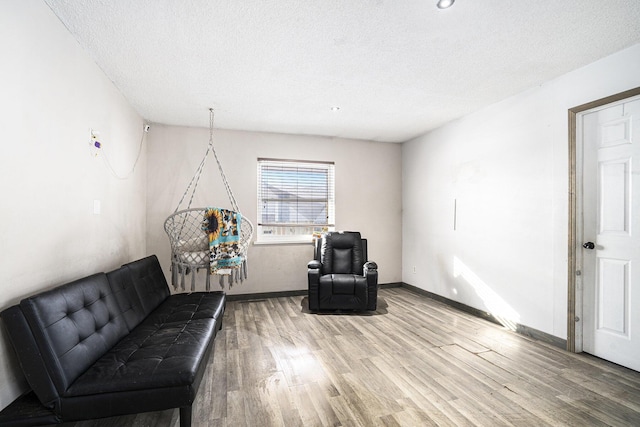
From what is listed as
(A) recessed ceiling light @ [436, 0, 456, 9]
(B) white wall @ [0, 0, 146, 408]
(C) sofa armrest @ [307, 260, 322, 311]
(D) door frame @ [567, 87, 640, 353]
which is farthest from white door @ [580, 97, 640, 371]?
(B) white wall @ [0, 0, 146, 408]

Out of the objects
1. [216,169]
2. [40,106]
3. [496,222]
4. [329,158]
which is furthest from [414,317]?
[40,106]

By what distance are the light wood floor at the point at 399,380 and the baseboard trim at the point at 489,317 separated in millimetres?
109

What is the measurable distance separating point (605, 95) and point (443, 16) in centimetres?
175

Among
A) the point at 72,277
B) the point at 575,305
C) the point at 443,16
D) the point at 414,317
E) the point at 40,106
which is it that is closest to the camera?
the point at 40,106

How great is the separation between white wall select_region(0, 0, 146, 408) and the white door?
4.26m

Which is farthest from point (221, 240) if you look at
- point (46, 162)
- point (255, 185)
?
point (255, 185)

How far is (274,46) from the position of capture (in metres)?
2.36

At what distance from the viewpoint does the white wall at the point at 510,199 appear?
9.32 feet

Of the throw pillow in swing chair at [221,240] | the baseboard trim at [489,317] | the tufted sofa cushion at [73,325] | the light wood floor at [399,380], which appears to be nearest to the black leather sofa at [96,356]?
the tufted sofa cushion at [73,325]

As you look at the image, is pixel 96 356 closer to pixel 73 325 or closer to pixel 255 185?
pixel 73 325

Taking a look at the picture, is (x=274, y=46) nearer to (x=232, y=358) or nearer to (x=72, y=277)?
(x=72, y=277)

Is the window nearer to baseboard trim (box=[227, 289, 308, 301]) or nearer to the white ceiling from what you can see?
baseboard trim (box=[227, 289, 308, 301])

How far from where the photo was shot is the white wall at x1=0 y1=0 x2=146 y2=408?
5.07ft

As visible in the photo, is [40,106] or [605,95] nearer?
[40,106]
